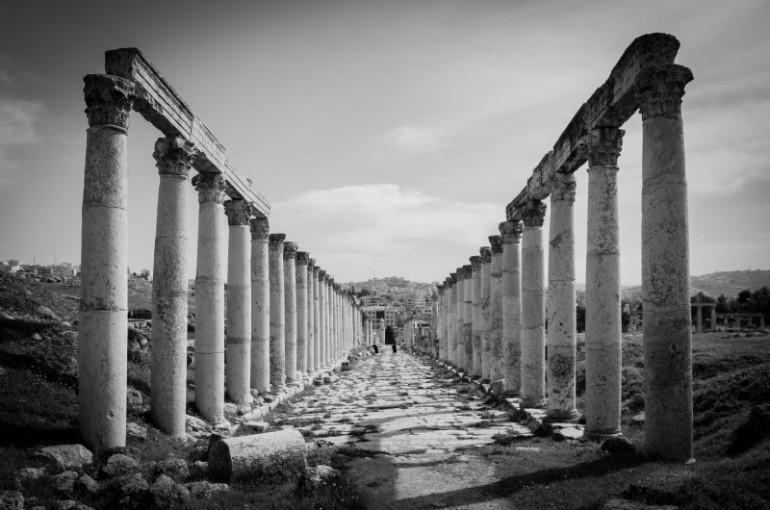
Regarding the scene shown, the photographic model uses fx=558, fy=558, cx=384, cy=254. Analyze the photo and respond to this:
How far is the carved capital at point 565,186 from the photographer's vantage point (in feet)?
49.5

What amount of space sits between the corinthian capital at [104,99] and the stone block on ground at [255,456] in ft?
19.9

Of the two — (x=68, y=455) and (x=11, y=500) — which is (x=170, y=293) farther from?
(x=11, y=500)

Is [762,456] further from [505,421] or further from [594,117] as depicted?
[505,421]

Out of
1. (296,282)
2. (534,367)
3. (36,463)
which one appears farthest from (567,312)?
(296,282)

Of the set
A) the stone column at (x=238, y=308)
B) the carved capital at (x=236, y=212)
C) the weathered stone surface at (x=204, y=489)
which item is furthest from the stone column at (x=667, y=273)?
the carved capital at (x=236, y=212)

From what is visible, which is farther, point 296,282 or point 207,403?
point 296,282

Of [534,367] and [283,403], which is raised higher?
[534,367]

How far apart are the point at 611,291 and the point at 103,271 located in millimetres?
10182

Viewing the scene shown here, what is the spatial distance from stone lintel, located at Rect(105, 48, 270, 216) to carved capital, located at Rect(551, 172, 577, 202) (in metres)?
9.36

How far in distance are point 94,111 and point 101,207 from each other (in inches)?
69.4

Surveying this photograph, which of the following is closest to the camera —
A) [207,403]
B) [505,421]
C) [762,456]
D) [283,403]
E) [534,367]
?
[762,456]

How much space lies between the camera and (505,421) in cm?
1611

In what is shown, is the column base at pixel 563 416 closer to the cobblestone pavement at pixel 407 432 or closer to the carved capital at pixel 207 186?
the cobblestone pavement at pixel 407 432

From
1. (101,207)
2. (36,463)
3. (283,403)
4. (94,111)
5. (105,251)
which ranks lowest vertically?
(283,403)
